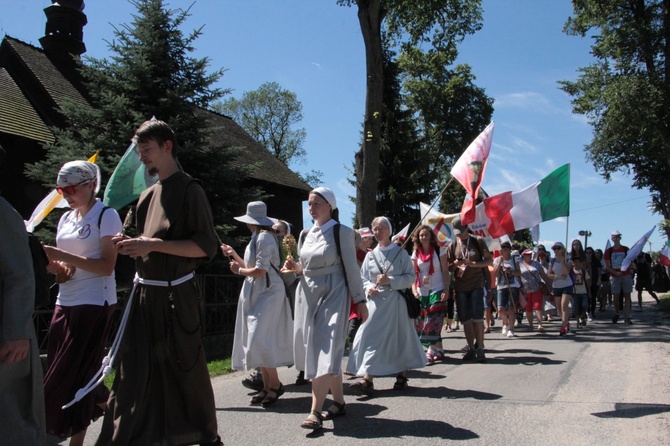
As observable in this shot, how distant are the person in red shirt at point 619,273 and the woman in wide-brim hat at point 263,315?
10550 millimetres

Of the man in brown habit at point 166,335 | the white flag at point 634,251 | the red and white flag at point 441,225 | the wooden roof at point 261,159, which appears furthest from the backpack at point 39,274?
the wooden roof at point 261,159

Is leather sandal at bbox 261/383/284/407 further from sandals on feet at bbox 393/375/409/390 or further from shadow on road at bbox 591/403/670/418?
shadow on road at bbox 591/403/670/418

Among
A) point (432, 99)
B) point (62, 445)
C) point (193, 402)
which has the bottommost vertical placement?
point (62, 445)

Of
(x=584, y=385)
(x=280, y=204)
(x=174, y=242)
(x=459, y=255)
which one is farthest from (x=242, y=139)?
(x=174, y=242)

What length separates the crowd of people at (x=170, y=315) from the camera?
3566 millimetres

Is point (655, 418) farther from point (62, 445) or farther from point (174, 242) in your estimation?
point (62, 445)

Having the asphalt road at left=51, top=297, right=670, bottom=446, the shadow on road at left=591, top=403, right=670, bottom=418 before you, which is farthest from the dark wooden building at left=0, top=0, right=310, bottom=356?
the shadow on road at left=591, top=403, right=670, bottom=418

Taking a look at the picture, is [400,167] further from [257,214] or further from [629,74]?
[257,214]

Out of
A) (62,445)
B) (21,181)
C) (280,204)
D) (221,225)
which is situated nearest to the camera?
(62,445)

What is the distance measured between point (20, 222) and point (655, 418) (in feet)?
16.6

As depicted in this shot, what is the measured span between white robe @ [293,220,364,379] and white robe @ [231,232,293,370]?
0.74 metres

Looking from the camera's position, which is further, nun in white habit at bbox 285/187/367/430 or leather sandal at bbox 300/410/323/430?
nun in white habit at bbox 285/187/367/430

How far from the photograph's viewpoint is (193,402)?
12.3 feet

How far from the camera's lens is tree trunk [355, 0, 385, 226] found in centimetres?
1448
